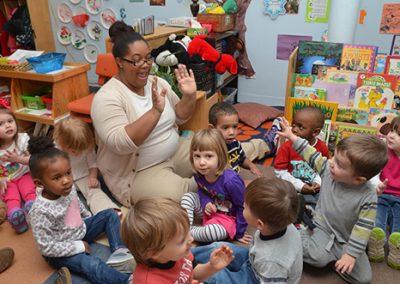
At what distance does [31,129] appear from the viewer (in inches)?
109

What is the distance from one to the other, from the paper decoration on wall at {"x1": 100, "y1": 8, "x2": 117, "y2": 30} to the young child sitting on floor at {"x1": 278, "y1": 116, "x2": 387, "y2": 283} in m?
3.00

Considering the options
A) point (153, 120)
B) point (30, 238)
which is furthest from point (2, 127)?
point (153, 120)

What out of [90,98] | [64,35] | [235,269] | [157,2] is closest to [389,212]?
[235,269]

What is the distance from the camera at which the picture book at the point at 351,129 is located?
2227 mm

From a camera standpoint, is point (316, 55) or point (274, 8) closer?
point (316, 55)

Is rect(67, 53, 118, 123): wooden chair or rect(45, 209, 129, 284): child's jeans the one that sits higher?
→ rect(67, 53, 118, 123): wooden chair

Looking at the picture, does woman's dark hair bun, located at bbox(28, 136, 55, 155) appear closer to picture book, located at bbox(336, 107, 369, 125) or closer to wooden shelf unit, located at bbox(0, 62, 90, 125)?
wooden shelf unit, located at bbox(0, 62, 90, 125)

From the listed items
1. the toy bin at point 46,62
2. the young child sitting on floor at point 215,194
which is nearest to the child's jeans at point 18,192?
the toy bin at point 46,62

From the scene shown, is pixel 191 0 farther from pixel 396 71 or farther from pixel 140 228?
pixel 140 228

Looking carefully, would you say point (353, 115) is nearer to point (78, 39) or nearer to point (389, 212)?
point (389, 212)

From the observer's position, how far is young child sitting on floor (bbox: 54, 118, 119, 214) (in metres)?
2.02

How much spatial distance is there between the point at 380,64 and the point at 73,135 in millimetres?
1945

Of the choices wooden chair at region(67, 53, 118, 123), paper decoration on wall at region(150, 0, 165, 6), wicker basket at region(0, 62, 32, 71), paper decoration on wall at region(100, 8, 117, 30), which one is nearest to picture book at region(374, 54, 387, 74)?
wooden chair at region(67, 53, 118, 123)

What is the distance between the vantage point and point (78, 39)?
4.33m
